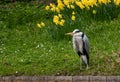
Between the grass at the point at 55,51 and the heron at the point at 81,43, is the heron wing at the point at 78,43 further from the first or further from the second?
the grass at the point at 55,51

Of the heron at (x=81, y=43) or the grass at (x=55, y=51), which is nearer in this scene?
the heron at (x=81, y=43)

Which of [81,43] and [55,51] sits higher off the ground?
[81,43]

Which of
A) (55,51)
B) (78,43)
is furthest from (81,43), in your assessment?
(55,51)

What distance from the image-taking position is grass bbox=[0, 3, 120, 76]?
26.3 ft

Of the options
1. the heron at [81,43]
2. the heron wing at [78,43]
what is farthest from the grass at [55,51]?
the heron wing at [78,43]

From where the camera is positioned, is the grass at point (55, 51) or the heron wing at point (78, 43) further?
the grass at point (55, 51)

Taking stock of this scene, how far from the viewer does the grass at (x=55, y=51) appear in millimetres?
8016

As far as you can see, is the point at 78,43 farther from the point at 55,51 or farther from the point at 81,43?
the point at 55,51

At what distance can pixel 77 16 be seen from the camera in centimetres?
1057

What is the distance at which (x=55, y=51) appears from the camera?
9.16m

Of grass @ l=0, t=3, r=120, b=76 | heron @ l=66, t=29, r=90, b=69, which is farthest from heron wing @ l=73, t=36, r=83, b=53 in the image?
grass @ l=0, t=3, r=120, b=76

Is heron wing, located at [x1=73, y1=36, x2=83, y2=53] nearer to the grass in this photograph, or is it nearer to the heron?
the heron

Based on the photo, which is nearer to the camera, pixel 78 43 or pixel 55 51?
pixel 78 43

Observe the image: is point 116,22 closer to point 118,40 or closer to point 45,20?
point 118,40
